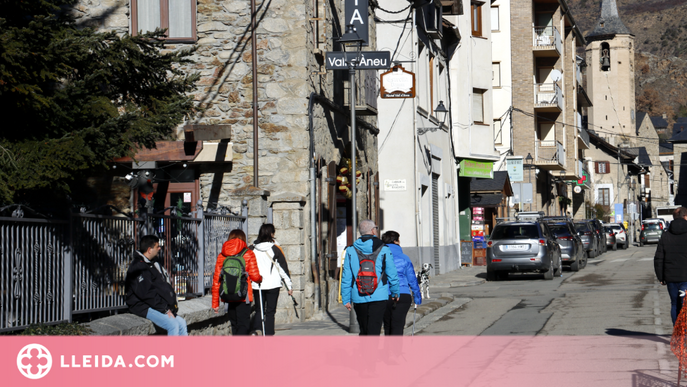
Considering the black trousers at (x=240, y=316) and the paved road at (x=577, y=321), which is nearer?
the paved road at (x=577, y=321)

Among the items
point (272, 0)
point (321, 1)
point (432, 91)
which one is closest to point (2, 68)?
point (272, 0)

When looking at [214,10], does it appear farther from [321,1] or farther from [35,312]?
[35,312]

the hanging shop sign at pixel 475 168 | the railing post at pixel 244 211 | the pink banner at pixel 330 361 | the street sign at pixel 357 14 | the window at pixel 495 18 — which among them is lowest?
the pink banner at pixel 330 361

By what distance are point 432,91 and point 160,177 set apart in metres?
14.9

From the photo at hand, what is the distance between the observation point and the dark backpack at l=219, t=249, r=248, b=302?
10.7 m

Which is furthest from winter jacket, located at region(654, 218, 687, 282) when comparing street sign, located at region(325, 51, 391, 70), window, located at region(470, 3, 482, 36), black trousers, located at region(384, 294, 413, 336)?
window, located at region(470, 3, 482, 36)

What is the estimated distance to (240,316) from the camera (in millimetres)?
10883

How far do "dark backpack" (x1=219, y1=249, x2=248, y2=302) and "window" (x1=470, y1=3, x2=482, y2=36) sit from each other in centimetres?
2477

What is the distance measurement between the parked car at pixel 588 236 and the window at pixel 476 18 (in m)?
10.6

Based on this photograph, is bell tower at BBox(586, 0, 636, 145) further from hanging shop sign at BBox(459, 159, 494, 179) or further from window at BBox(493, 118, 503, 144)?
hanging shop sign at BBox(459, 159, 494, 179)

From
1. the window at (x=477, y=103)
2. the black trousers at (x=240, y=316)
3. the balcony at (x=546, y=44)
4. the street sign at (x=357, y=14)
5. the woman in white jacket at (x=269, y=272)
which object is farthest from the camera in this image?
the balcony at (x=546, y=44)

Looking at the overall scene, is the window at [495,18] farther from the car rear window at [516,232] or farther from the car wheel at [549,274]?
the car wheel at [549,274]

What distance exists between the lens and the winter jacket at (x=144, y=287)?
8.95m

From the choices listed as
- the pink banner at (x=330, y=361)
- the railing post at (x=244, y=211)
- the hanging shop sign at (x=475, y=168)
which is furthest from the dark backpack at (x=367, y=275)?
the hanging shop sign at (x=475, y=168)
